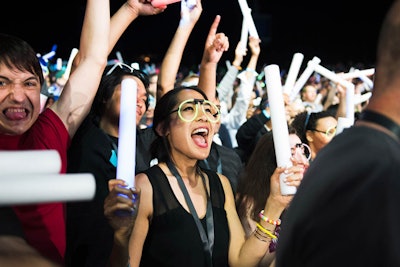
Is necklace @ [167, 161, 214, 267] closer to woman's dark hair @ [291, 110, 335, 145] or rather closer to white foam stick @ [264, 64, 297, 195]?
white foam stick @ [264, 64, 297, 195]

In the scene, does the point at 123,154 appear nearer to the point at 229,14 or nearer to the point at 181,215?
the point at 181,215

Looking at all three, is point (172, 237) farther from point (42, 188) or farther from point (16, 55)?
point (42, 188)

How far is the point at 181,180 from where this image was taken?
251cm

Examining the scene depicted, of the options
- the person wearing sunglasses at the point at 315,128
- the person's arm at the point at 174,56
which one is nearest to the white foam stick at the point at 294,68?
the person's arm at the point at 174,56

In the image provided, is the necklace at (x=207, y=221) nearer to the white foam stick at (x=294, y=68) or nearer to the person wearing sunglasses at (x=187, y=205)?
the person wearing sunglasses at (x=187, y=205)

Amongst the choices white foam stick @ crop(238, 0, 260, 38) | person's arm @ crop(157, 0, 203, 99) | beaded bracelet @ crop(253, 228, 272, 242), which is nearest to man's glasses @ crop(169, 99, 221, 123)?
beaded bracelet @ crop(253, 228, 272, 242)

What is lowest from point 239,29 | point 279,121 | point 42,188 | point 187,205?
point 239,29

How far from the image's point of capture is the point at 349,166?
1091 mm

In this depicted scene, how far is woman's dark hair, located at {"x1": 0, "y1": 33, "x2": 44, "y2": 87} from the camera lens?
203 cm

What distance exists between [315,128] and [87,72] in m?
2.45

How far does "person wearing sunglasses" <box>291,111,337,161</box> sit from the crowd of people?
1.10 meters

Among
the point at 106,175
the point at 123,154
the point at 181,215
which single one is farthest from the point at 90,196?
the point at 106,175

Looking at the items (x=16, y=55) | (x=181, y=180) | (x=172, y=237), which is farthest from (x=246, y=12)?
(x=16, y=55)

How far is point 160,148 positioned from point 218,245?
0.50m
